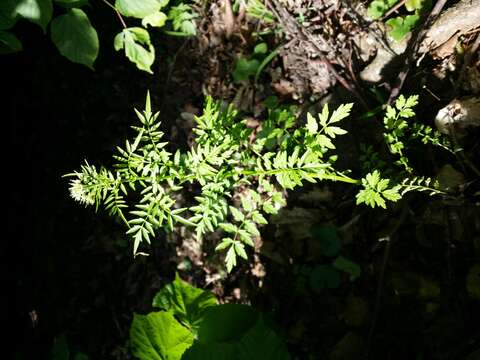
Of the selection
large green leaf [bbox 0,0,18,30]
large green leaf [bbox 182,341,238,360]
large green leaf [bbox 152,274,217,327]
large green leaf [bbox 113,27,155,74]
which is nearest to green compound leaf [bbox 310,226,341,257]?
large green leaf [bbox 152,274,217,327]

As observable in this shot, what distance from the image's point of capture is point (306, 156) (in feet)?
4.28

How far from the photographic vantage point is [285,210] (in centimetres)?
255

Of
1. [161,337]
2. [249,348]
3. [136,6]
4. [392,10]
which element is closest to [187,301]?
[161,337]

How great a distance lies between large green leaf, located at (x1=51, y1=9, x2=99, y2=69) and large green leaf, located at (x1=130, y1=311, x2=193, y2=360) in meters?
1.17

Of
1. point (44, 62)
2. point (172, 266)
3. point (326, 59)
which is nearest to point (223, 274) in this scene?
point (172, 266)

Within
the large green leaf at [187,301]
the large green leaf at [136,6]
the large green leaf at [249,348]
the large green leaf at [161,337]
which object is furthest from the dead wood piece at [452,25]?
the large green leaf at [161,337]

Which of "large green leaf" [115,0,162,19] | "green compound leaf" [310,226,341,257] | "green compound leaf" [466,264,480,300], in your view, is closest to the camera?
"large green leaf" [115,0,162,19]

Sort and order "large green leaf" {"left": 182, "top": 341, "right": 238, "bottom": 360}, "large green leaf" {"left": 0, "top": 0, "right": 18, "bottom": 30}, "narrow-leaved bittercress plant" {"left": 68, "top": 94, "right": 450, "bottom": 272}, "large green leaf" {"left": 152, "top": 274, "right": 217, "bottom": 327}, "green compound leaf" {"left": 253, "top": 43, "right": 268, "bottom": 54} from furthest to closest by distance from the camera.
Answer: "green compound leaf" {"left": 253, "top": 43, "right": 268, "bottom": 54} < "large green leaf" {"left": 152, "top": 274, "right": 217, "bottom": 327} < "large green leaf" {"left": 182, "top": 341, "right": 238, "bottom": 360} < "large green leaf" {"left": 0, "top": 0, "right": 18, "bottom": 30} < "narrow-leaved bittercress plant" {"left": 68, "top": 94, "right": 450, "bottom": 272}

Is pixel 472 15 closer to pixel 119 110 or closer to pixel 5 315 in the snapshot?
pixel 119 110

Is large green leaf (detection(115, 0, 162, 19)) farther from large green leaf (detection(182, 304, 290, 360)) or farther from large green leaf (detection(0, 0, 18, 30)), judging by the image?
large green leaf (detection(182, 304, 290, 360))

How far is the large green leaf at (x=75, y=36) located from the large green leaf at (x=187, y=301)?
3.84 feet

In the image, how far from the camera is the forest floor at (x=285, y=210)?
2029 mm

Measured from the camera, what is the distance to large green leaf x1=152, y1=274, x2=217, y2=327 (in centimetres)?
210

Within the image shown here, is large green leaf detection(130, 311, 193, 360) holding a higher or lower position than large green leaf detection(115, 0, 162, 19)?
lower
